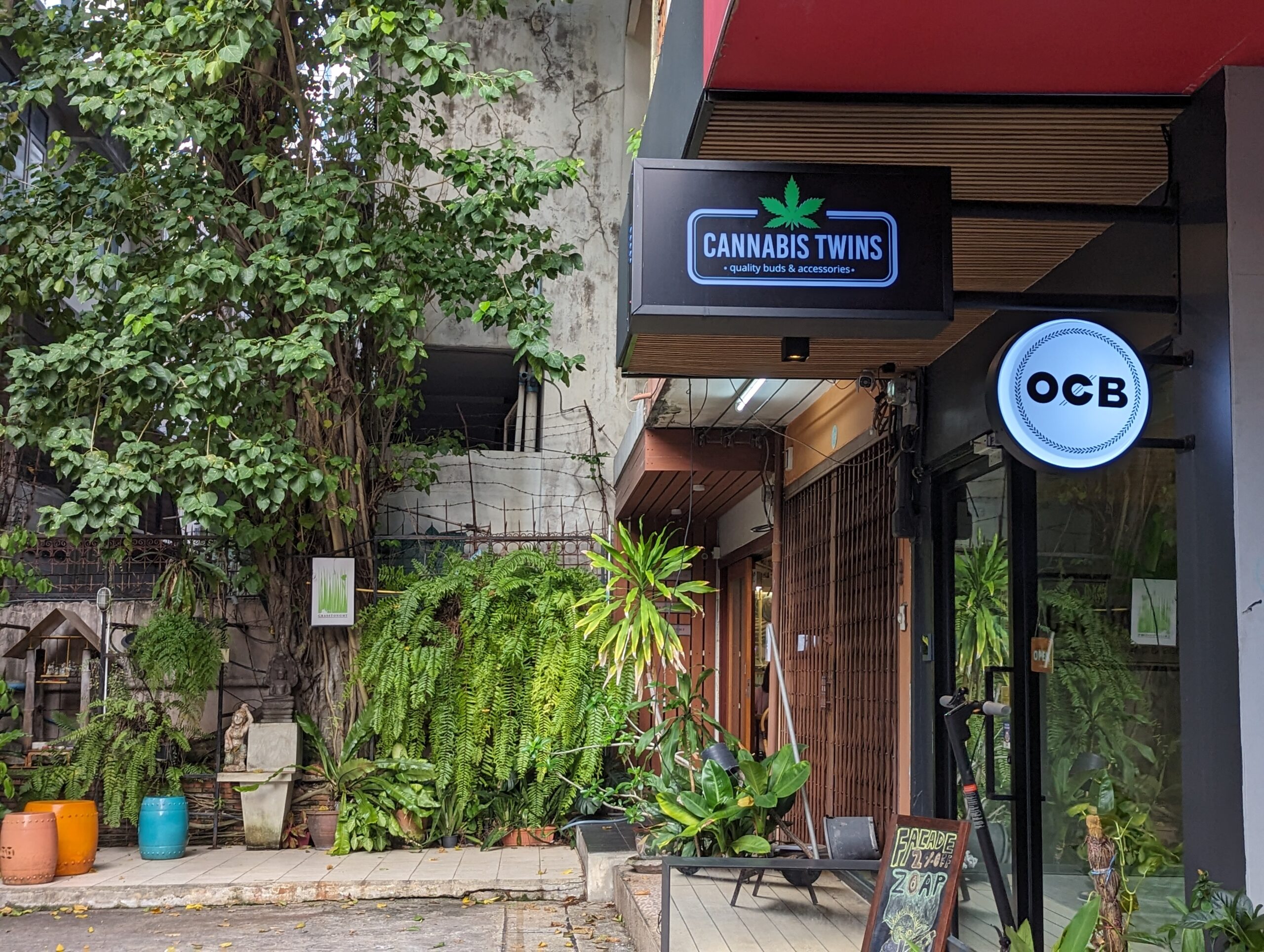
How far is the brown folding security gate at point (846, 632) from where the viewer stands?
690 centimetres

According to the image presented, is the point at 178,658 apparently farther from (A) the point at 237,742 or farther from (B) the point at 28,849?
(B) the point at 28,849

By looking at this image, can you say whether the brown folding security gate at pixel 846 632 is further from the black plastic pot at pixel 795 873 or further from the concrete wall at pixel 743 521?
the concrete wall at pixel 743 521

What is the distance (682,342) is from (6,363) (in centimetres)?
700

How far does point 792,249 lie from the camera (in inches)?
135

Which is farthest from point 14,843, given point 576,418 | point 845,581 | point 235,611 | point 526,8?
point 526,8

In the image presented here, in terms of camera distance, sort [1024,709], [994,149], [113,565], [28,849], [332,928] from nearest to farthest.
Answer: [994,149] < [1024,709] < [332,928] < [28,849] < [113,565]

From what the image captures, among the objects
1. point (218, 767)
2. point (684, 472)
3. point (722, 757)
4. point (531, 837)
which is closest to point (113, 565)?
point (218, 767)

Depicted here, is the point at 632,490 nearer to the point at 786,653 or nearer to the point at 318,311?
the point at 786,653

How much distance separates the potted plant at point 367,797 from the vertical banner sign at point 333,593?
3.04ft

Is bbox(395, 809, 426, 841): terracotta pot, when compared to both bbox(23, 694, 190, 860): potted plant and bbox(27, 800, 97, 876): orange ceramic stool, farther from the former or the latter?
bbox(27, 800, 97, 876): orange ceramic stool

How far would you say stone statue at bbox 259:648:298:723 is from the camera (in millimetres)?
10438

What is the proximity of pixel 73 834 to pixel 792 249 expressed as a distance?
25.4 feet

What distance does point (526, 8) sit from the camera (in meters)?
13.7

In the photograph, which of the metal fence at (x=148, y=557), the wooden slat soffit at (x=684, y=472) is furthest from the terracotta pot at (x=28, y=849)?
the wooden slat soffit at (x=684, y=472)
